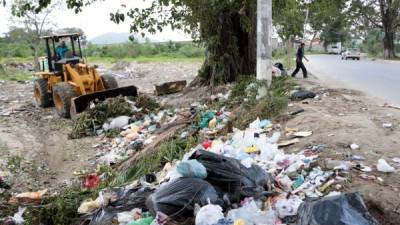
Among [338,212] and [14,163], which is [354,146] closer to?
[338,212]

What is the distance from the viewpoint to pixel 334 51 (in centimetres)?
6212

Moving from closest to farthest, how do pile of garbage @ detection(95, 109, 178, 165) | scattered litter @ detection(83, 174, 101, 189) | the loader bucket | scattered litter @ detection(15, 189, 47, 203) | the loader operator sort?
scattered litter @ detection(15, 189, 47, 203)
scattered litter @ detection(83, 174, 101, 189)
pile of garbage @ detection(95, 109, 178, 165)
the loader bucket
the loader operator

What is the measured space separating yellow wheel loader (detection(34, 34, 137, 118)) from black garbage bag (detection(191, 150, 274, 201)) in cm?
722

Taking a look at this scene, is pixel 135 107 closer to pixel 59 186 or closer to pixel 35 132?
pixel 35 132

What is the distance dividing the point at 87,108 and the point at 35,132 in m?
1.27

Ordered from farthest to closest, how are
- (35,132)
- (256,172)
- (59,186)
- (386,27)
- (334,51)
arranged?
(334,51)
(386,27)
(35,132)
(59,186)
(256,172)

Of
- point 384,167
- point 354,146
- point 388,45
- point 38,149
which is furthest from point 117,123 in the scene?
point 388,45

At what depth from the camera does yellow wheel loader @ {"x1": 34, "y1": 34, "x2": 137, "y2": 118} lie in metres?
11.4

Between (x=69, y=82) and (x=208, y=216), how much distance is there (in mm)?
9295

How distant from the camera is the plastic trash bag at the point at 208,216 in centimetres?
371

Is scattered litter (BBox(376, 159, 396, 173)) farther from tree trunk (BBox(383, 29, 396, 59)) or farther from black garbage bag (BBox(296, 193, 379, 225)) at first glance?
tree trunk (BBox(383, 29, 396, 59))

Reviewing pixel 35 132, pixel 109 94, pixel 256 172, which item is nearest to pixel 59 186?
pixel 256 172

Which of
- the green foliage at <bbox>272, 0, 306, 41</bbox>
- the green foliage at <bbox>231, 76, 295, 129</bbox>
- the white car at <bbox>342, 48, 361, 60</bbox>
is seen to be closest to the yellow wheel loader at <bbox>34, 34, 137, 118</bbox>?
the green foliage at <bbox>231, 76, 295, 129</bbox>

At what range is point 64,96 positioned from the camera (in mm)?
11508
